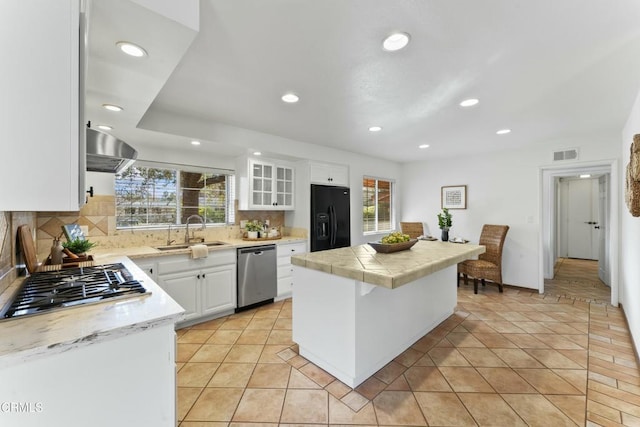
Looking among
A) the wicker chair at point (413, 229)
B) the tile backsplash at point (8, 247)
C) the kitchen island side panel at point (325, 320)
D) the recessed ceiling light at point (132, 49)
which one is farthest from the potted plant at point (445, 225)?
the tile backsplash at point (8, 247)

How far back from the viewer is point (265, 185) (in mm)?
3943

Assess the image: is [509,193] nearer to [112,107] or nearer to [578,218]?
[578,218]

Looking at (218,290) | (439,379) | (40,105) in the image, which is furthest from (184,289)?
(439,379)

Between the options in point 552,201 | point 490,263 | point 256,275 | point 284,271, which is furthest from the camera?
point 552,201

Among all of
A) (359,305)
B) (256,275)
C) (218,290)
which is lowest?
(218,290)

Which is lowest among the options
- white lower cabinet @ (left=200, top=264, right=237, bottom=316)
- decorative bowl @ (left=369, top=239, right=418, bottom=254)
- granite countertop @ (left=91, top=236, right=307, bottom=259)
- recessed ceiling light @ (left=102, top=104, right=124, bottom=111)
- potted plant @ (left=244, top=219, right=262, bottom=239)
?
white lower cabinet @ (left=200, top=264, right=237, bottom=316)

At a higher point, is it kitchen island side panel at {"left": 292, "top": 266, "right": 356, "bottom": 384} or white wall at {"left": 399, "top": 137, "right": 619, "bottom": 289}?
white wall at {"left": 399, "top": 137, "right": 619, "bottom": 289}

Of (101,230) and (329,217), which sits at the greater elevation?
(329,217)

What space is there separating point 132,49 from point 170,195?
2370 mm

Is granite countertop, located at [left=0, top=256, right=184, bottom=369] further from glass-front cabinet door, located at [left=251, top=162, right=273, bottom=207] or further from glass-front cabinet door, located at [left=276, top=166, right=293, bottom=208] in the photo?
glass-front cabinet door, located at [left=276, top=166, right=293, bottom=208]

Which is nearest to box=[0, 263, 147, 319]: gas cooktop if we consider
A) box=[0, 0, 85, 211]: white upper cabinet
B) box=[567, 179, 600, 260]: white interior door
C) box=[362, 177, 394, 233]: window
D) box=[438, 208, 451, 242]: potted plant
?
box=[0, 0, 85, 211]: white upper cabinet

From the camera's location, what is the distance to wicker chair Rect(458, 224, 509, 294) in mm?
4199

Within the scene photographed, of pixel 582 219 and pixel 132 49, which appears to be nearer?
pixel 132 49

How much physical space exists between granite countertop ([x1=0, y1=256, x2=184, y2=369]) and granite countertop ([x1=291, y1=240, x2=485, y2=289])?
106cm
